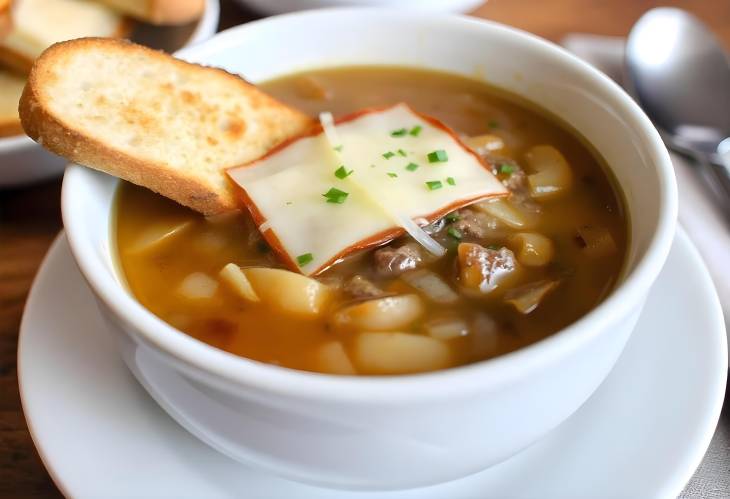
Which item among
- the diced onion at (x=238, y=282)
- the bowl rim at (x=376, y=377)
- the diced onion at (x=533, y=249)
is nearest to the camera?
the bowl rim at (x=376, y=377)

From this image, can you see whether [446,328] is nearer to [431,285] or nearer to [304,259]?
[431,285]

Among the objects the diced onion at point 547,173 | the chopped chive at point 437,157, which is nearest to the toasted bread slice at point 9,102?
the chopped chive at point 437,157

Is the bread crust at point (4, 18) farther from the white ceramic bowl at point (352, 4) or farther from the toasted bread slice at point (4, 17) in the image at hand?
the white ceramic bowl at point (352, 4)

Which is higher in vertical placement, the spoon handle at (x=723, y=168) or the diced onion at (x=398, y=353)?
the diced onion at (x=398, y=353)

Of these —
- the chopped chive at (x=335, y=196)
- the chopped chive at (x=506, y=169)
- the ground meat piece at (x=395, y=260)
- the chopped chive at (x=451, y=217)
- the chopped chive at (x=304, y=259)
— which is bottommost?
the chopped chive at (x=506, y=169)

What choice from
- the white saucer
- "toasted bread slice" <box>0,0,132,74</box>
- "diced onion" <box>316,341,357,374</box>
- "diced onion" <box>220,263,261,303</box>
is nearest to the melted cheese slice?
"diced onion" <box>220,263,261,303</box>

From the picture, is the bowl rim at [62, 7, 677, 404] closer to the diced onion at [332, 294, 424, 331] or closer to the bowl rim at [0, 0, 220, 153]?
the diced onion at [332, 294, 424, 331]
